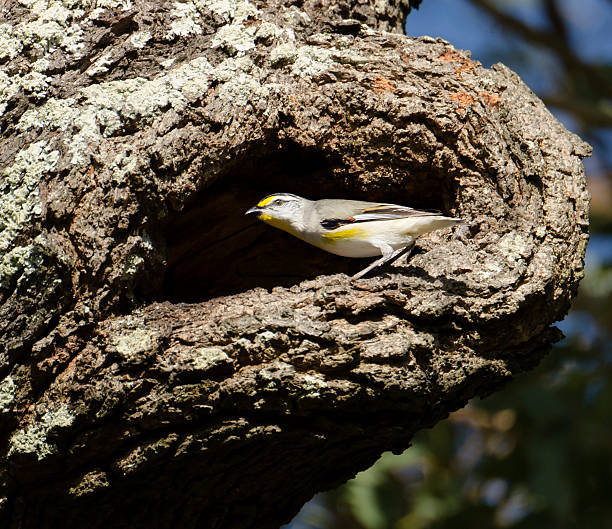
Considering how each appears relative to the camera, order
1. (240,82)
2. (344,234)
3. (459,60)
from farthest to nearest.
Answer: (344,234), (459,60), (240,82)

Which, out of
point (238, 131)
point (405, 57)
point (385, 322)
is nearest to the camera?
point (385, 322)

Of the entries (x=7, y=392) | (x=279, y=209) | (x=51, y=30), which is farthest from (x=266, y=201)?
(x=7, y=392)

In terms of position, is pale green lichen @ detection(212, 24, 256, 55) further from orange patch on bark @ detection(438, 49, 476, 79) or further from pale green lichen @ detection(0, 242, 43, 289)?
pale green lichen @ detection(0, 242, 43, 289)

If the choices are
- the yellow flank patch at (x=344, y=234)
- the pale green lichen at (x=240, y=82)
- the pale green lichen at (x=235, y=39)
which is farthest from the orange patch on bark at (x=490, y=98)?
the pale green lichen at (x=235, y=39)

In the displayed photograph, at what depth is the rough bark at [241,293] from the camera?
3.38 metres

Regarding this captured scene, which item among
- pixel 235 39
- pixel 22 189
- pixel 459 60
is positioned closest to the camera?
pixel 22 189

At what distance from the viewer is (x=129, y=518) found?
11.9 feet

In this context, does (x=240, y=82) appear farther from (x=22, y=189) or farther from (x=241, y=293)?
(x=22, y=189)

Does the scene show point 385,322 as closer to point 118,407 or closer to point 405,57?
point 118,407

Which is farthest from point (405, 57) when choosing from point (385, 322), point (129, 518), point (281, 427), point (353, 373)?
point (129, 518)

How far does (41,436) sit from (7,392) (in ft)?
0.91

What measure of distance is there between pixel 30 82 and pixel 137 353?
1605mm

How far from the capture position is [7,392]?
3.38 m

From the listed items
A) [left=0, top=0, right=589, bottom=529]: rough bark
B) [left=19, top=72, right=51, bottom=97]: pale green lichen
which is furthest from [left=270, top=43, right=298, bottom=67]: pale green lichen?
[left=19, top=72, right=51, bottom=97]: pale green lichen
